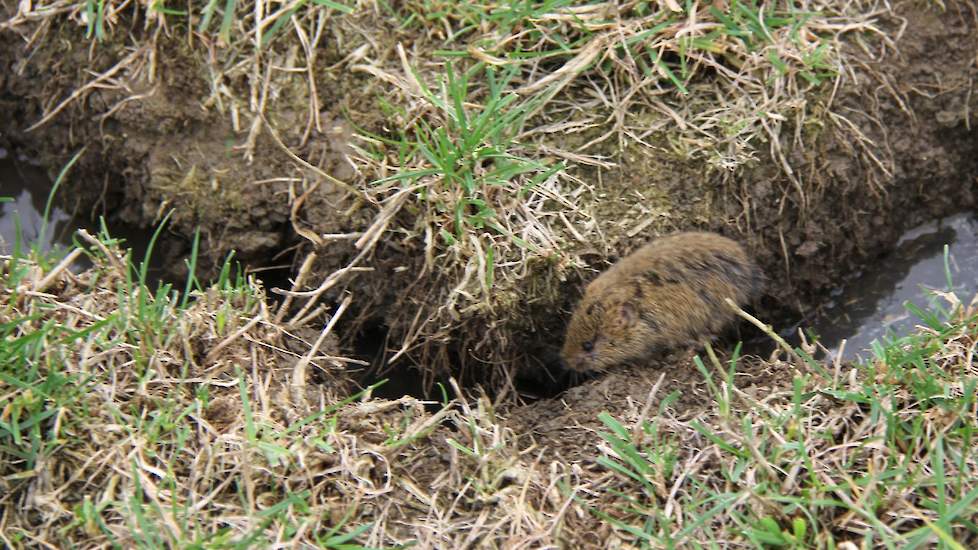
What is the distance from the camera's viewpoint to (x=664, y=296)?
148 inches

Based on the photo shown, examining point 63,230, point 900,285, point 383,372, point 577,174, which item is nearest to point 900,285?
point 900,285

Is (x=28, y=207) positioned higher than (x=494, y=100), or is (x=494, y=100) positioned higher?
(x=494, y=100)

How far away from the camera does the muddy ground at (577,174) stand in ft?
13.1

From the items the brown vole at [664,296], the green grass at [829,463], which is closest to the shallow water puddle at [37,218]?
the brown vole at [664,296]

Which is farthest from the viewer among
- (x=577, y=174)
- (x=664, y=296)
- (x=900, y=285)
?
(x=900, y=285)

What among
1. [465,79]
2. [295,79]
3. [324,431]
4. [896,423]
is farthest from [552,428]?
[295,79]

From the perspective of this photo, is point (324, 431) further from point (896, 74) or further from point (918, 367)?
point (896, 74)

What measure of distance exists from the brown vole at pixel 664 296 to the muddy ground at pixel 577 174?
0.12 metres

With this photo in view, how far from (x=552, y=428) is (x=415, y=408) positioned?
0.47 metres

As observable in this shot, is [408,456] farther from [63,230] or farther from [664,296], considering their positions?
[63,230]

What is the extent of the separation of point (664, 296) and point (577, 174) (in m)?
0.60

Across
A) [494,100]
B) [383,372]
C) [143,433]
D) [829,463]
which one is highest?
[494,100]

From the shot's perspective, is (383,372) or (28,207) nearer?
(383,372)

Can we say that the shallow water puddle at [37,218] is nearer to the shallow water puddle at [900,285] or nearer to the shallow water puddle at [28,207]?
the shallow water puddle at [28,207]
